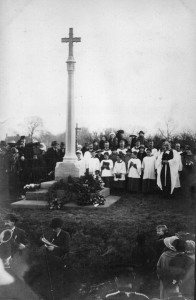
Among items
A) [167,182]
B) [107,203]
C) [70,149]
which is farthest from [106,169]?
[107,203]

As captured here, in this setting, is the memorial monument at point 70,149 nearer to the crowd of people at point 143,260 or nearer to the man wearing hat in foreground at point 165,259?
the crowd of people at point 143,260

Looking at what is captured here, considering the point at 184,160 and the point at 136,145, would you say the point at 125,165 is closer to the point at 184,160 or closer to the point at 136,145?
the point at 136,145

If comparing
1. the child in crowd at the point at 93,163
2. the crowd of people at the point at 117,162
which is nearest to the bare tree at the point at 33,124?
the crowd of people at the point at 117,162

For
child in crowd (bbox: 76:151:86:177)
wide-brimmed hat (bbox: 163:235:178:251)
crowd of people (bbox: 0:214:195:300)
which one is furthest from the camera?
child in crowd (bbox: 76:151:86:177)

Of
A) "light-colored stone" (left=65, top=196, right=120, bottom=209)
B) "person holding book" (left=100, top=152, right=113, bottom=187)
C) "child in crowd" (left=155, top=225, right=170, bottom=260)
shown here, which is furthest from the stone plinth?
"child in crowd" (left=155, top=225, right=170, bottom=260)

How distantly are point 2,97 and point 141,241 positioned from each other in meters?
3.16

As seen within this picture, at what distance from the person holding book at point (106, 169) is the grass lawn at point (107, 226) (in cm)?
153

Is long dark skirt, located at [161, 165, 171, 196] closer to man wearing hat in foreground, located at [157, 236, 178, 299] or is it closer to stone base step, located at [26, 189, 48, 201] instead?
man wearing hat in foreground, located at [157, 236, 178, 299]

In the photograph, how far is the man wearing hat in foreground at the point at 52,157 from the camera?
8.22 m

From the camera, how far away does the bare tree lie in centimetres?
615

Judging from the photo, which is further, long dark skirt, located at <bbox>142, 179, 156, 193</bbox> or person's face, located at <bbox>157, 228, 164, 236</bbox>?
long dark skirt, located at <bbox>142, 179, 156, 193</bbox>

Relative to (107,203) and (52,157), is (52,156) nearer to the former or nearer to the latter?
(52,157)

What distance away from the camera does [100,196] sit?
6.41 meters

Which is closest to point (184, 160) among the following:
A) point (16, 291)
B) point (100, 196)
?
point (100, 196)
